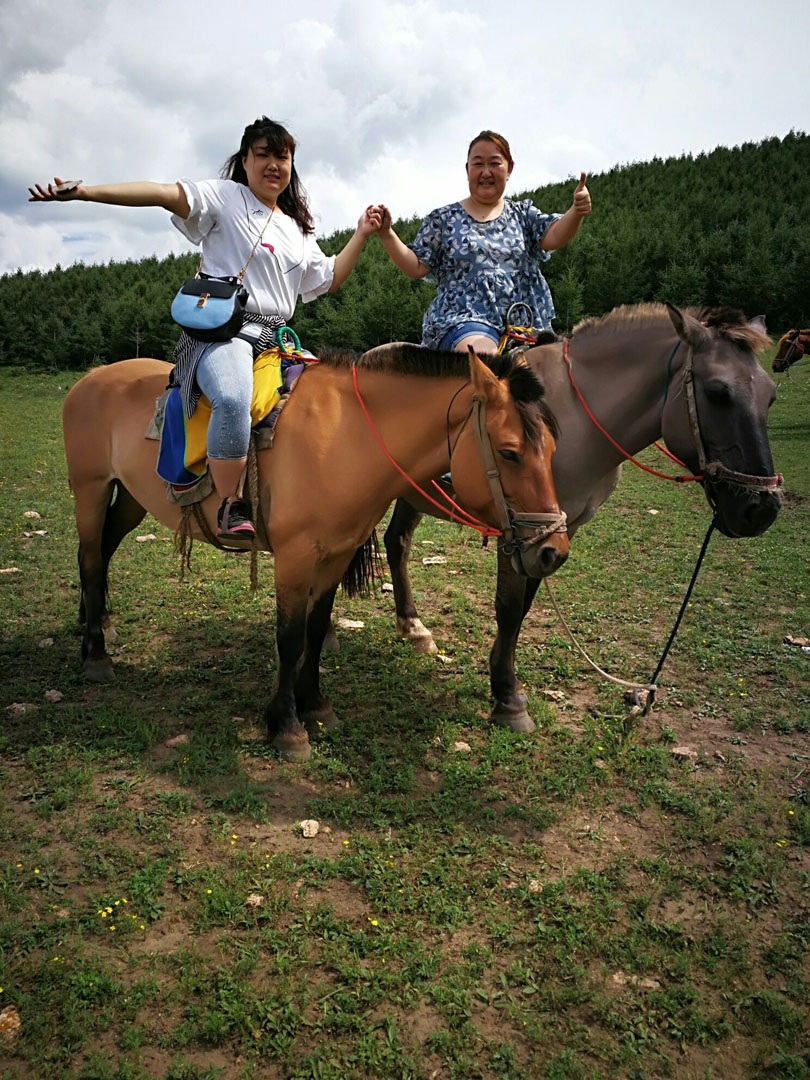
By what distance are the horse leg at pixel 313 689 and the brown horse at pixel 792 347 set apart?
10.5 meters

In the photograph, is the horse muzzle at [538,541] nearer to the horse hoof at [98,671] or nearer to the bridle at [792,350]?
the horse hoof at [98,671]

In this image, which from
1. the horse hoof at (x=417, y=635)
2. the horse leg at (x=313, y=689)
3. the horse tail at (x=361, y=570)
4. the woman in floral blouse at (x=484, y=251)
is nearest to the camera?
the horse leg at (x=313, y=689)

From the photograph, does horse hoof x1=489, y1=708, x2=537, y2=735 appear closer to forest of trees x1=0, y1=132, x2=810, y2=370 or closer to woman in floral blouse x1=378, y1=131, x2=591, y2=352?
woman in floral blouse x1=378, y1=131, x2=591, y2=352

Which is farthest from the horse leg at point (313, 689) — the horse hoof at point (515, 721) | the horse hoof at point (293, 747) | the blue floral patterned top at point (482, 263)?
the blue floral patterned top at point (482, 263)

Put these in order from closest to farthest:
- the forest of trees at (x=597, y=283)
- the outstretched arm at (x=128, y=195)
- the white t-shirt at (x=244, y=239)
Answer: the outstretched arm at (x=128, y=195) → the white t-shirt at (x=244, y=239) → the forest of trees at (x=597, y=283)

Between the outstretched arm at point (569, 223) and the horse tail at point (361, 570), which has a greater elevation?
the outstretched arm at point (569, 223)

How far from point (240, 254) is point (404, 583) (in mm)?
2819

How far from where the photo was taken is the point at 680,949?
2.78 m

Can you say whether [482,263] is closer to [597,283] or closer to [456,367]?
[456,367]

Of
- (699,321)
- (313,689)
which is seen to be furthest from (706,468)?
(313,689)

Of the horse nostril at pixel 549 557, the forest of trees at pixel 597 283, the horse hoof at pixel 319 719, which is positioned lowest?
the horse hoof at pixel 319 719

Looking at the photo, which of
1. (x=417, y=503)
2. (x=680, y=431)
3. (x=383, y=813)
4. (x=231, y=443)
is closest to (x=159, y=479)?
(x=231, y=443)

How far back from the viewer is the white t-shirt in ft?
12.7

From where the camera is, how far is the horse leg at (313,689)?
165 inches
